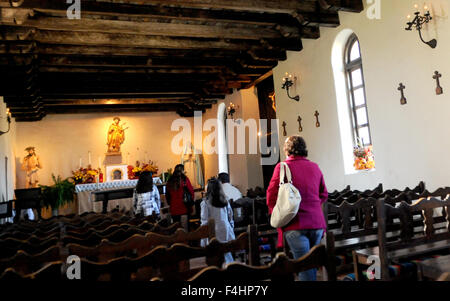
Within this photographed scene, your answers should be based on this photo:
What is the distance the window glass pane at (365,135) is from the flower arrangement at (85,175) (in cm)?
978

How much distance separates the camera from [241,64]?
9445mm

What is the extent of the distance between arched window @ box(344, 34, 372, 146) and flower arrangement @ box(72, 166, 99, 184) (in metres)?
9.67

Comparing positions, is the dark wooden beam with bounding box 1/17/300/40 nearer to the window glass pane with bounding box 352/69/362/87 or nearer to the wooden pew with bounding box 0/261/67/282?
the window glass pane with bounding box 352/69/362/87

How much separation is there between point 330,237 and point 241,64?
26.5 ft

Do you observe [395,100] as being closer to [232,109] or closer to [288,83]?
[288,83]

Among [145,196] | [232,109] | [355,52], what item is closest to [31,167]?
[232,109]

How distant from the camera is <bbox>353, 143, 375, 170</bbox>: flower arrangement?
685 centimetres

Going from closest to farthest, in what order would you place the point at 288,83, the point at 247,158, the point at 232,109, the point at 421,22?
1. the point at 421,22
2. the point at 288,83
3. the point at 247,158
4. the point at 232,109

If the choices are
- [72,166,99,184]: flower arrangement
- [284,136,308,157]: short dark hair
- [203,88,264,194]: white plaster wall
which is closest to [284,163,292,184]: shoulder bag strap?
[284,136,308,157]: short dark hair

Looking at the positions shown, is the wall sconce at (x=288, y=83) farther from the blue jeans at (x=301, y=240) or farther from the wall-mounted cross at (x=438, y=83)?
the blue jeans at (x=301, y=240)

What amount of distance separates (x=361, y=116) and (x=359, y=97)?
39cm

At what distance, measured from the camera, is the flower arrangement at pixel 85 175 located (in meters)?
12.9

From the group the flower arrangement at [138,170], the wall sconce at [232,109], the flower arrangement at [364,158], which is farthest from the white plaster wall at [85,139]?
the flower arrangement at [364,158]

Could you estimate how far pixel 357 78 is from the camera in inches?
289
